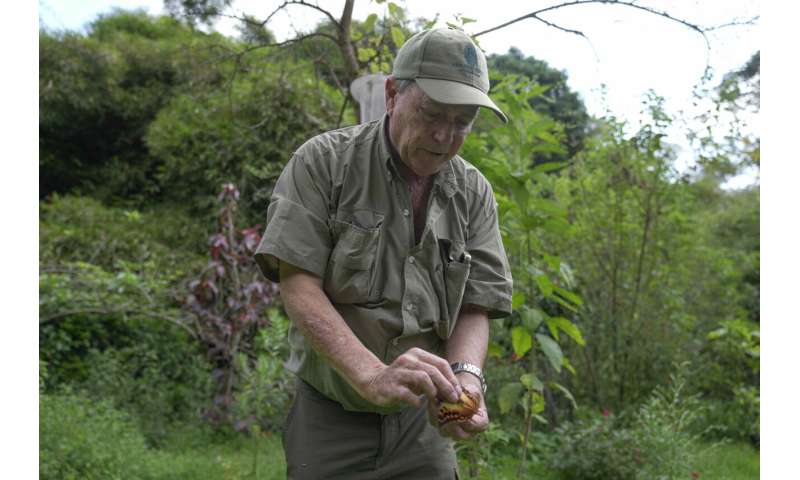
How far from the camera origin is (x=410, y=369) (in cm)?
188

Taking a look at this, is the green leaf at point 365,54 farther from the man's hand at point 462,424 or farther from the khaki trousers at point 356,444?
the man's hand at point 462,424

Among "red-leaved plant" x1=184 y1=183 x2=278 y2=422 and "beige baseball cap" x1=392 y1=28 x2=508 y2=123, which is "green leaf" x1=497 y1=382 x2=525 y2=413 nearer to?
"beige baseball cap" x1=392 y1=28 x2=508 y2=123

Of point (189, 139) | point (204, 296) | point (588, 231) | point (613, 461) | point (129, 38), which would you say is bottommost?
point (613, 461)

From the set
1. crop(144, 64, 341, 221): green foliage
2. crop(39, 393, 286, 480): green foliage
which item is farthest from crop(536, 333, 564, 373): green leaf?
crop(144, 64, 341, 221): green foliage

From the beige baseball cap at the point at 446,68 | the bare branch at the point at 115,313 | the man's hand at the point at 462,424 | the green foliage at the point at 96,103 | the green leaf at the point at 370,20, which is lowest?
the bare branch at the point at 115,313

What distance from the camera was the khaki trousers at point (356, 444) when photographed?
87.3 inches

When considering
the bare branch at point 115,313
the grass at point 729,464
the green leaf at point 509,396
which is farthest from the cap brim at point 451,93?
the bare branch at point 115,313

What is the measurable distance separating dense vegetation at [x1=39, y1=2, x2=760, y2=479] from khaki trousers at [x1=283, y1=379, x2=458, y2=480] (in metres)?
1.26

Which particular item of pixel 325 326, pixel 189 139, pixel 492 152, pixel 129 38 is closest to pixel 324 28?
pixel 492 152

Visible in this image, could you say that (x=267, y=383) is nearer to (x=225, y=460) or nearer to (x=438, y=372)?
(x=225, y=460)

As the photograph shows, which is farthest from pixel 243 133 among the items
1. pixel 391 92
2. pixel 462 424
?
pixel 462 424

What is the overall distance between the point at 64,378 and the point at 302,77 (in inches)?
135

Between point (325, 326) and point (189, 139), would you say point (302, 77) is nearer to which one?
point (189, 139)

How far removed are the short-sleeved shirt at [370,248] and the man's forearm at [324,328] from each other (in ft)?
0.15
